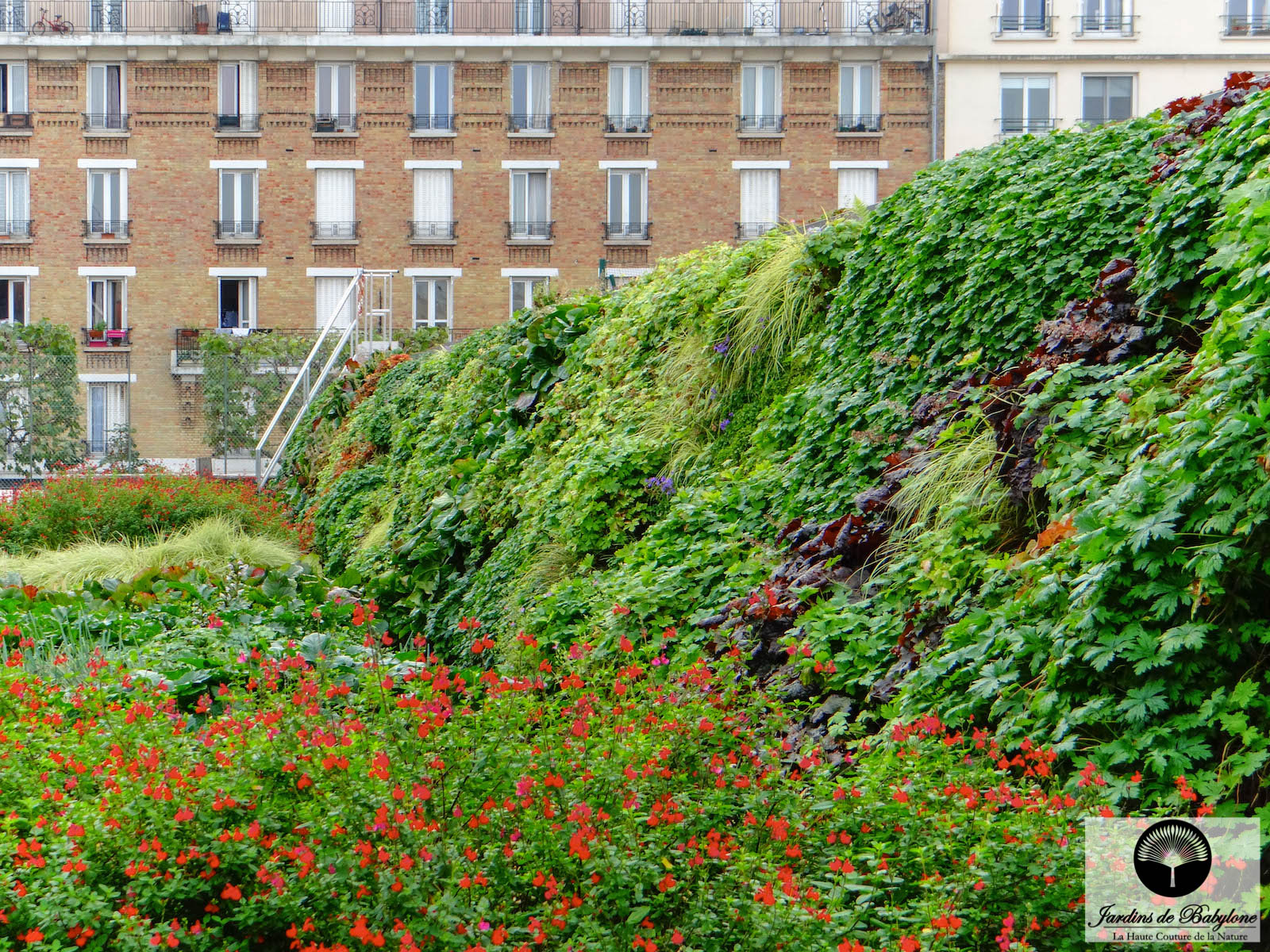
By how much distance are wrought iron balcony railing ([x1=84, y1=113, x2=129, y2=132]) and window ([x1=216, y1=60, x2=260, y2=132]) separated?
114 inches

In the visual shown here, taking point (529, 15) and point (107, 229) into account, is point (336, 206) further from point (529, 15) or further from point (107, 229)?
point (529, 15)

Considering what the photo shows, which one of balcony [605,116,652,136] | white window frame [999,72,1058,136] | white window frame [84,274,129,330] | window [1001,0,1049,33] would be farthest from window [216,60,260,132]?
window [1001,0,1049,33]

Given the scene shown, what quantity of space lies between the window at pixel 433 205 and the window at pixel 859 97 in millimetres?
11775

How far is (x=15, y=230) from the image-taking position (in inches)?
1334

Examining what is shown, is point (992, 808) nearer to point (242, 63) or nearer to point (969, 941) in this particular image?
point (969, 941)

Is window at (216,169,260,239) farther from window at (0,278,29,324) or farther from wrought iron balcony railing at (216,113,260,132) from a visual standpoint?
window at (0,278,29,324)

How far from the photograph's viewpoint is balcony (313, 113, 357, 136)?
111ft

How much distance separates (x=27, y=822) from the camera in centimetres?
346

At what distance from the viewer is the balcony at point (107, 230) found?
3397 cm

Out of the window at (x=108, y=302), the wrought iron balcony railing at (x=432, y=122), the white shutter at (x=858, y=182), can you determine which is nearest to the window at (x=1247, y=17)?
the white shutter at (x=858, y=182)

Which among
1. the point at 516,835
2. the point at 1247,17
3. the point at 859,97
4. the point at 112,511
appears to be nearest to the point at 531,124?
the point at 859,97

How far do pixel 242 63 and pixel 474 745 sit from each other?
115ft

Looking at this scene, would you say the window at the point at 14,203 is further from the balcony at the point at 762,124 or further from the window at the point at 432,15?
the balcony at the point at 762,124

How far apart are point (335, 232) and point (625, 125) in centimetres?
920
